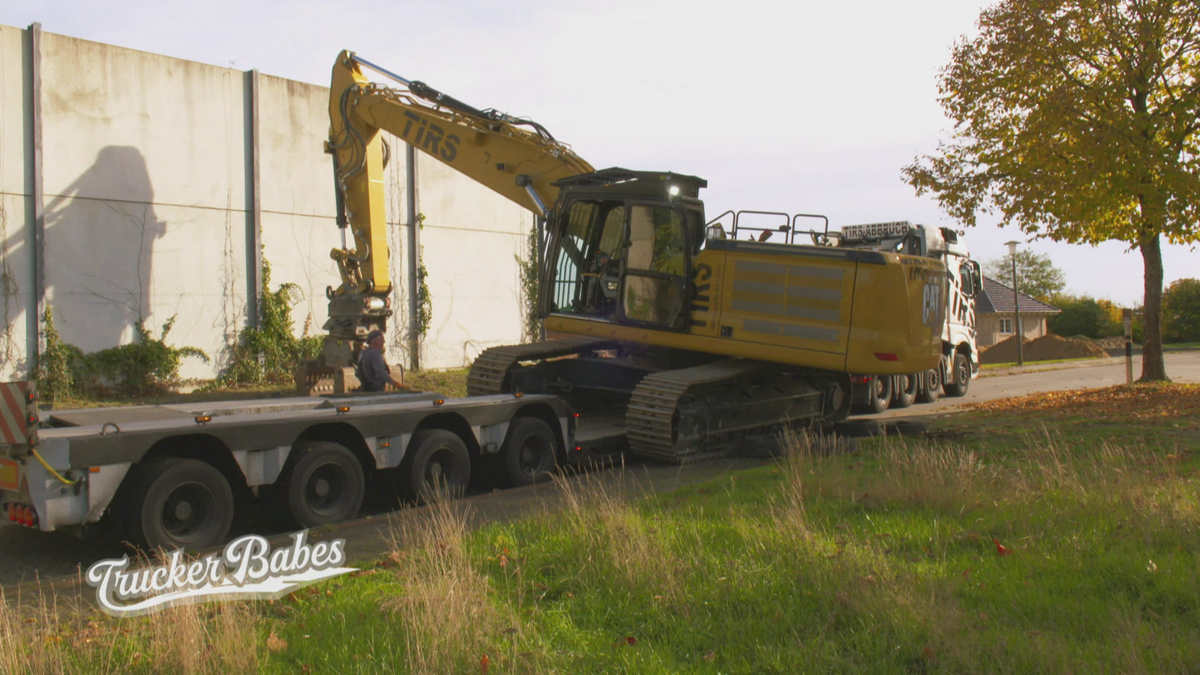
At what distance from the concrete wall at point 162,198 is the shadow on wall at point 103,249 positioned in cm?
2

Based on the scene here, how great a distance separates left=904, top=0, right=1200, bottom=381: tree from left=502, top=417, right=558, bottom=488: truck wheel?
422 inches

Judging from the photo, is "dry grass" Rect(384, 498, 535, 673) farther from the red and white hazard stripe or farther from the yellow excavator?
the yellow excavator

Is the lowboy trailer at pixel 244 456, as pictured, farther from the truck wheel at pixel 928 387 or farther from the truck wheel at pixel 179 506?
the truck wheel at pixel 928 387

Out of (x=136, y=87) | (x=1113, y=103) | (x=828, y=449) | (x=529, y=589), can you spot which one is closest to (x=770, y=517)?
(x=529, y=589)

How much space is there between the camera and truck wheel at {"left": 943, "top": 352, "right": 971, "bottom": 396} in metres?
20.0

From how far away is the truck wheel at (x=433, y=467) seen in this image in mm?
8750

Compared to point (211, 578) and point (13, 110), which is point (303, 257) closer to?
point (13, 110)

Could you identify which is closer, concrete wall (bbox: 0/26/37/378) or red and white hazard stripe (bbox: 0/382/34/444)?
red and white hazard stripe (bbox: 0/382/34/444)

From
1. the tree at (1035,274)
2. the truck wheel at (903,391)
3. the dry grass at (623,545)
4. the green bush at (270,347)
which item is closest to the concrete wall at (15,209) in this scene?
the green bush at (270,347)

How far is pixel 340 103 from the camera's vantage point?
1531 centimetres

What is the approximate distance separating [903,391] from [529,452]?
33.5 ft

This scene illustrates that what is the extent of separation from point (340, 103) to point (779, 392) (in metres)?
8.47

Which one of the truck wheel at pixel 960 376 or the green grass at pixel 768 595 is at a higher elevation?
the truck wheel at pixel 960 376

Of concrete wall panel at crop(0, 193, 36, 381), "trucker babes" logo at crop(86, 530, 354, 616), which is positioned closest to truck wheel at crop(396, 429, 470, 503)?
"trucker babes" logo at crop(86, 530, 354, 616)
